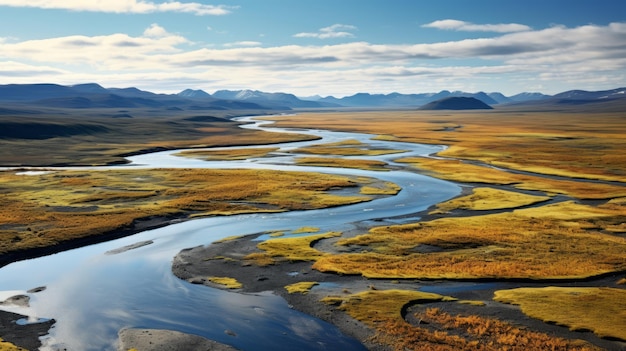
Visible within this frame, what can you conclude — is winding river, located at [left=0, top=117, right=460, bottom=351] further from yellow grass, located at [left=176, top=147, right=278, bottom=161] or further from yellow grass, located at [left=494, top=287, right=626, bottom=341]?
yellow grass, located at [left=176, top=147, right=278, bottom=161]

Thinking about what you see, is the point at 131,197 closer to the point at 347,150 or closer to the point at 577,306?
the point at 577,306

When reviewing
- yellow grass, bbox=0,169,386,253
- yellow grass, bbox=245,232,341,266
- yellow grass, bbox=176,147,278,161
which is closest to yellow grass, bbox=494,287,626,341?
yellow grass, bbox=245,232,341,266

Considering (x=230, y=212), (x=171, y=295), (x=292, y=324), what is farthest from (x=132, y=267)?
(x=230, y=212)

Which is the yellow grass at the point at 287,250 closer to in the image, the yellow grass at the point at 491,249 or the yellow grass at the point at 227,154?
the yellow grass at the point at 491,249

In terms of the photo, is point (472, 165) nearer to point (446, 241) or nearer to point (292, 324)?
point (446, 241)

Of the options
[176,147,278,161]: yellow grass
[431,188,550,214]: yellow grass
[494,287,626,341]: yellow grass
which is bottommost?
[494,287,626,341]: yellow grass

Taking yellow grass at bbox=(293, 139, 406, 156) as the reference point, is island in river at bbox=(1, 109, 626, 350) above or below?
below

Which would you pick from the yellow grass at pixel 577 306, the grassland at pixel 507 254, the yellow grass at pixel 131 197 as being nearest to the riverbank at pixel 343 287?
the grassland at pixel 507 254
